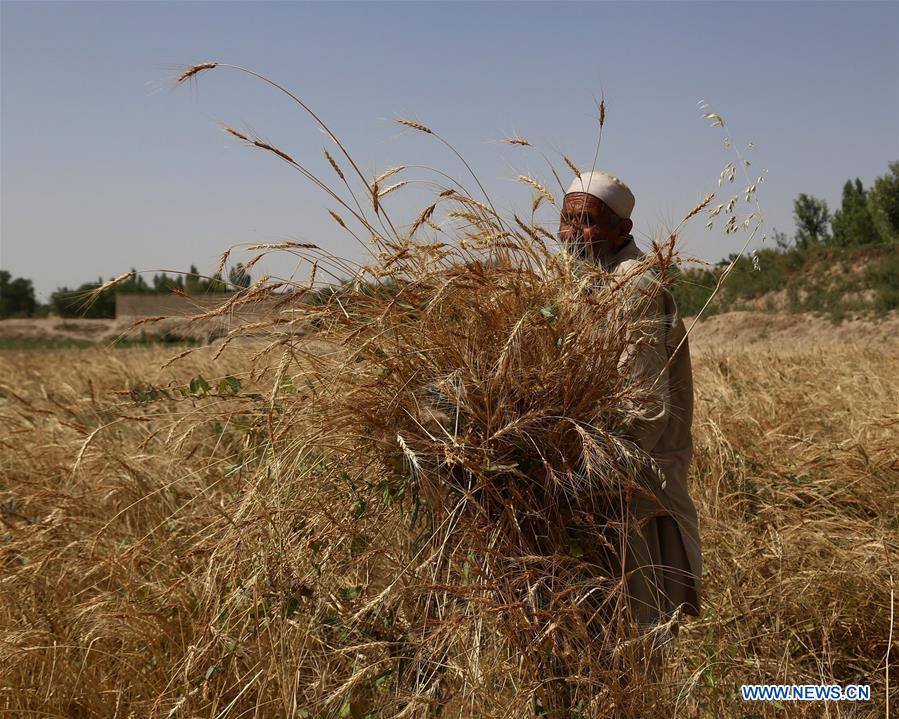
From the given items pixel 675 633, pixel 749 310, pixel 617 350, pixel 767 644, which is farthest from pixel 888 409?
pixel 749 310

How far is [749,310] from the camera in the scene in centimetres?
2264

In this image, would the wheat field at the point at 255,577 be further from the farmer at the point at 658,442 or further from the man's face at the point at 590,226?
the man's face at the point at 590,226

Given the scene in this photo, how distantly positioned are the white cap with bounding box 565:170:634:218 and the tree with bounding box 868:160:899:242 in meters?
35.1

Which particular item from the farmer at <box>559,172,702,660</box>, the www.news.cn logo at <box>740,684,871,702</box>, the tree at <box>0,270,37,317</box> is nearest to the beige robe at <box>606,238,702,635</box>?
the farmer at <box>559,172,702,660</box>

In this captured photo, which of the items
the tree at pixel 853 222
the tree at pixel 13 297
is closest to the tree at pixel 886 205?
the tree at pixel 853 222

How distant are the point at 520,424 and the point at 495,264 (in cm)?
46

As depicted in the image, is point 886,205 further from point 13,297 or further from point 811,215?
point 13,297

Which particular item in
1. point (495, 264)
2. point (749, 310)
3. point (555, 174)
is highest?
point (555, 174)

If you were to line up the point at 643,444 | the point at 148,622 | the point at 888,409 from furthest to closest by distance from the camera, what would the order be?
the point at 888,409 → the point at 148,622 → the point at 643,444

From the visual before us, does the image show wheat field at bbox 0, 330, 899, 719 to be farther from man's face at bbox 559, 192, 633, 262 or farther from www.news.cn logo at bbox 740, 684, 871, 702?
man's face at bbox 559, 192, 633, 262

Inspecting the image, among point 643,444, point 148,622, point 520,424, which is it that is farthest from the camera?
point 148,622

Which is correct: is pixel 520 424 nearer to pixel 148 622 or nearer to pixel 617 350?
pixel 617 350

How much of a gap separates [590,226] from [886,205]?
37.0m

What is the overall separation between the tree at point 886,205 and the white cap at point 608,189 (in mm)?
35098
